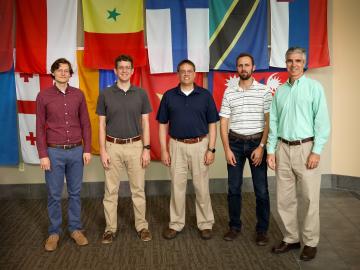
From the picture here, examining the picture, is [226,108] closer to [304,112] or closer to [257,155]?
[257,155]

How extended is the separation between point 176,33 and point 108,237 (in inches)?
90.0

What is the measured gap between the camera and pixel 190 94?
3496 mm

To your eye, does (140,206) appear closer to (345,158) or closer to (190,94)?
(190,94)

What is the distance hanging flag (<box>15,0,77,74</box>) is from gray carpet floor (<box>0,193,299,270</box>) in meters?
1.68

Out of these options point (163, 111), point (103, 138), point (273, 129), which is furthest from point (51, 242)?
point (273, 129)

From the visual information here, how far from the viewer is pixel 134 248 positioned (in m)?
3.48

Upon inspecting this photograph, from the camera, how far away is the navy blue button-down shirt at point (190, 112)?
137 inches

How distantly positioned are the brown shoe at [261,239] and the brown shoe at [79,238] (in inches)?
56.5

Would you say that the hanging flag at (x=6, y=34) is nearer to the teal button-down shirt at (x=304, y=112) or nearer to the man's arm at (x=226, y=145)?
the man's arm at (x=226, y=145)

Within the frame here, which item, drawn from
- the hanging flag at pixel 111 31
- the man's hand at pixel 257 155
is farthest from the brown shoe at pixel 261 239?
the hanging flag at pixel 111 31

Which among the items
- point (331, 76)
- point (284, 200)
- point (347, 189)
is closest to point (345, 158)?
point (347, 189)

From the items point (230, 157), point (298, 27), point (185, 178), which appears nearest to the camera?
point (230, 157)

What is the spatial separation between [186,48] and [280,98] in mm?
1761

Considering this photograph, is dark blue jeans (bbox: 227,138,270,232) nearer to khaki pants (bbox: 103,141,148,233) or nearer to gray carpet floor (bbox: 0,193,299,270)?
gray carpet floor (bbox: 0,193,299,270)
